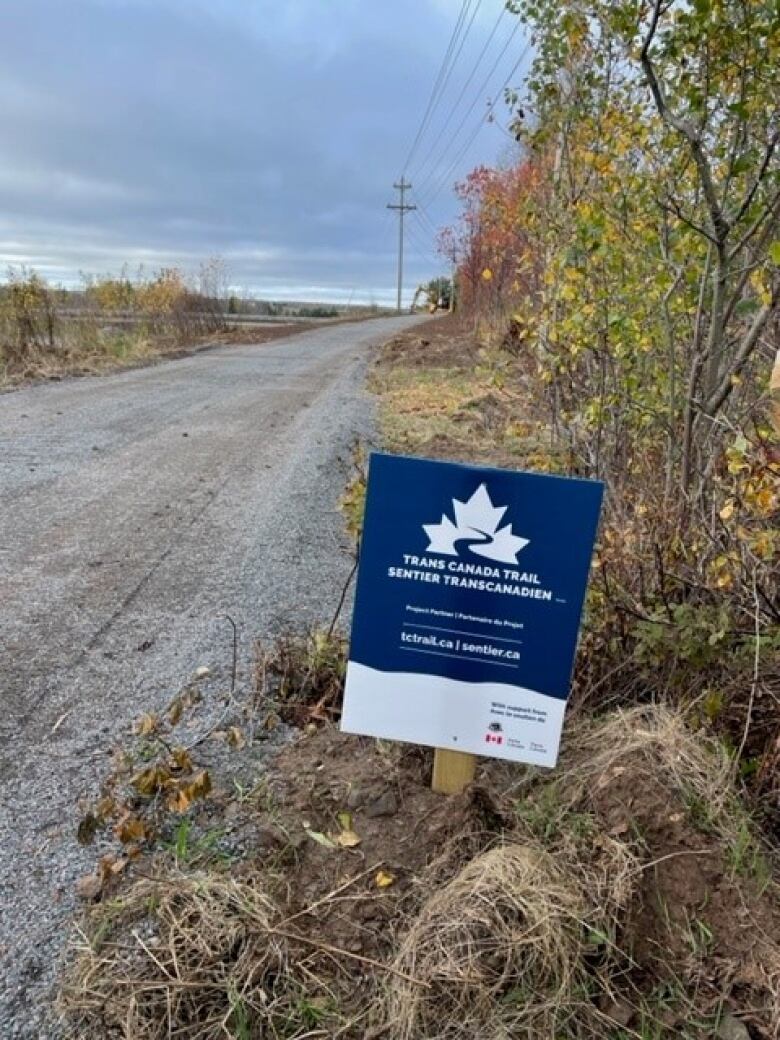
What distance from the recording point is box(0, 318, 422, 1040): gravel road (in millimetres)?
2033

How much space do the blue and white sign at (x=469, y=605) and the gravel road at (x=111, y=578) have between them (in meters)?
0.90

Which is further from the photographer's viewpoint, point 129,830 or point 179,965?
point 129,830

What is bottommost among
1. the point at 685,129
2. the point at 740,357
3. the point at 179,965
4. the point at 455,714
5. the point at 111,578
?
the point at 111,578

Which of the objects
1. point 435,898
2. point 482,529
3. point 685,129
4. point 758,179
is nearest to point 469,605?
point 482,529

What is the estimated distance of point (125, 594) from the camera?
3842 millimetres

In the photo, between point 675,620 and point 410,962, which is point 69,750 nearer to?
point 410,962

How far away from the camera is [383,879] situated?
185 centimetres

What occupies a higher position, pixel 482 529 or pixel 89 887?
pixel 482 529

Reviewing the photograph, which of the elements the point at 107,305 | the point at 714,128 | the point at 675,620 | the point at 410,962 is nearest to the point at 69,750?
the point at 410,962

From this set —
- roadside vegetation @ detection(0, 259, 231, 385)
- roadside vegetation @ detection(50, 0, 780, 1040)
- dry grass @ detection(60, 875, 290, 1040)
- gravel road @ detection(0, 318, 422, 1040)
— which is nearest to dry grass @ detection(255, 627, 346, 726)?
roadside vegetation @ detection(50, 0, 780, 1040)

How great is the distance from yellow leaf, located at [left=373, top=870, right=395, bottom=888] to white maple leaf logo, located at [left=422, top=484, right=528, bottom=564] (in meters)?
0.78

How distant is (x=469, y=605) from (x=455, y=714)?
28 centimetres

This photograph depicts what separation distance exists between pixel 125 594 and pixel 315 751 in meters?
1.83

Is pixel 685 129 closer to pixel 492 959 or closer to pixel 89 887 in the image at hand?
pixel 492 959
